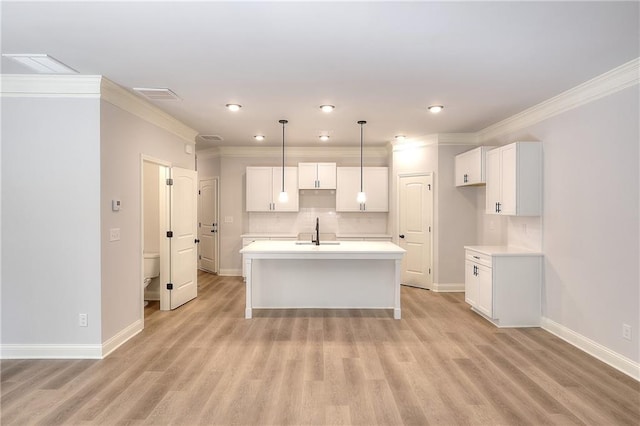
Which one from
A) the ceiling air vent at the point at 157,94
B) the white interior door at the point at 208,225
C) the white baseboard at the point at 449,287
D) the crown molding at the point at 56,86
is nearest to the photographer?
the crown molding at the point at 56,86

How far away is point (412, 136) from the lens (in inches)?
233

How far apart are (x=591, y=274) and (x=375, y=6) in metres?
3.27

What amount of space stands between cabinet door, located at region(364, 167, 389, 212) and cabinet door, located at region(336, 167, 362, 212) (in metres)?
0.17

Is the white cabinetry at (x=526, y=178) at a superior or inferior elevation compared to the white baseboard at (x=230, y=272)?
superior

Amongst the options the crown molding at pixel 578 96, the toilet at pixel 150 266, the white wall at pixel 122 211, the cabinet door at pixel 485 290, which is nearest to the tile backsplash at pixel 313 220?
the toilet at pixel 150 266

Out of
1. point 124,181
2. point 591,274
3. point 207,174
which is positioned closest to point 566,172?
point 591,274

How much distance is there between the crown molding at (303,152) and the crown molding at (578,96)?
8.05 feet

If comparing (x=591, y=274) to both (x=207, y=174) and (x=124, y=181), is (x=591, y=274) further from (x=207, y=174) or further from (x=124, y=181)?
(x=207, y=174)

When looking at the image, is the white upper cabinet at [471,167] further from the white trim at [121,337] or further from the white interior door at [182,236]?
the white trim at [121,337]

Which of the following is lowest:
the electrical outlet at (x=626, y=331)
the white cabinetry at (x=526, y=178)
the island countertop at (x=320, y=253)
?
the electrical outlet at (x=626, y=331)

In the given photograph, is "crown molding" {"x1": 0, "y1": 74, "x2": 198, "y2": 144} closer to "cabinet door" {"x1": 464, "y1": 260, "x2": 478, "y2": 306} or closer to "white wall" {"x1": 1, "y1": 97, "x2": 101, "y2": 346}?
"white wall" {"x1": 1, "y1": 97, "x2": 101, "y2": 346}

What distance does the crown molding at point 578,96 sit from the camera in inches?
117

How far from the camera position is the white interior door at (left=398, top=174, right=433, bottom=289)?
19.6 ft

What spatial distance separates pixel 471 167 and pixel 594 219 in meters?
2.06
